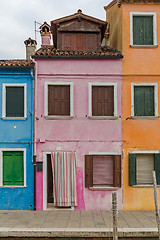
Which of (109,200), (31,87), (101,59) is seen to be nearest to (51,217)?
(109,200)

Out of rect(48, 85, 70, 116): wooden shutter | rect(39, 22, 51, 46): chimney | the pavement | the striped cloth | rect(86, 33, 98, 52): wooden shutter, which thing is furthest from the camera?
rect(39, 22, 51, 46): chimney

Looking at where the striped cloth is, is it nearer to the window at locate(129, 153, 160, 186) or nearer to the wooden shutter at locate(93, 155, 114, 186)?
Result: the wooden shutter at locate(93, 155, 114, 186)

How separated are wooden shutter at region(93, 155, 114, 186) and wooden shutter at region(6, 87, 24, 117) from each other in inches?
154

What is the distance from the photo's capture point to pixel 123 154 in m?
13.4

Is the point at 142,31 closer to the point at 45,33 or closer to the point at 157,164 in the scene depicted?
the point at 45,33

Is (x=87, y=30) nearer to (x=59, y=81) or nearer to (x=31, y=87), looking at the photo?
(x=59, y=81)

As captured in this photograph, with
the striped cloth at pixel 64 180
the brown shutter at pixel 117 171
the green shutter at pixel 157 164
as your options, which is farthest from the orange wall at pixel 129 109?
the striped cloth at pixel 64 180

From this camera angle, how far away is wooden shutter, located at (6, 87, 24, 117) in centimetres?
1357

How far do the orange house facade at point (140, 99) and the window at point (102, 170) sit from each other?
381 millimetres

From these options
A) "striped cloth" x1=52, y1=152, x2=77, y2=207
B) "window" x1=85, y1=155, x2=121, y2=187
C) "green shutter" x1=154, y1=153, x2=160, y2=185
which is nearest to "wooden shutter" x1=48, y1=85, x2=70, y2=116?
"striped cloth" x1=52, y1=152, x2=77, y2=207

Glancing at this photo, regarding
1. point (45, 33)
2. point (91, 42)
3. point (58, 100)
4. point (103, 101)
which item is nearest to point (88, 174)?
point (103, 101)

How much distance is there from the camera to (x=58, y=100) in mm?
13523

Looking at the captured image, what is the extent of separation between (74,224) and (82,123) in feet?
14.5

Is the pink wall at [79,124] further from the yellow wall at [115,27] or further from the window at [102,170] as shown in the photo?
the yellow wall at [115,27]
